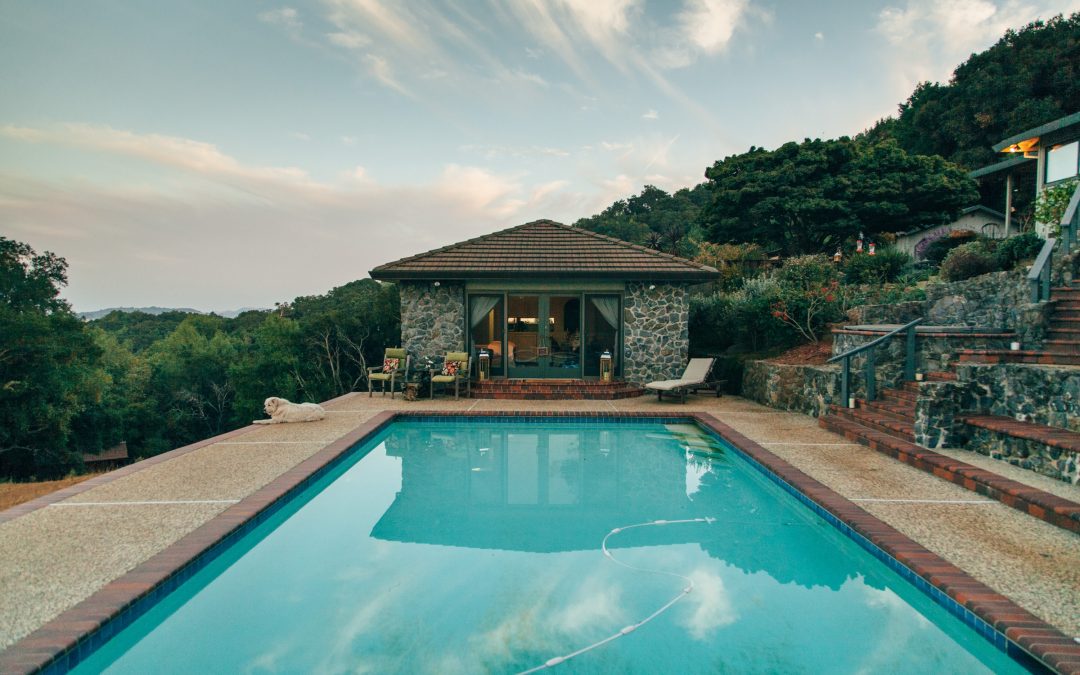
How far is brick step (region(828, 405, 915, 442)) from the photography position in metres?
6.89

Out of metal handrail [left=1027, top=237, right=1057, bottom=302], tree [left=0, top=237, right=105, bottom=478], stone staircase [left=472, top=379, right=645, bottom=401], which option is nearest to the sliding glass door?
stone staircase [left=472, top=379, right=645, bottom=401]

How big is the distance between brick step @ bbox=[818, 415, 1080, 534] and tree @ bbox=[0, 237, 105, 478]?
82.9 feet

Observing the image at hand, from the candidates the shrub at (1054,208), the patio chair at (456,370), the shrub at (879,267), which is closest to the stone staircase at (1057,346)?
the shrub at (1054,208)

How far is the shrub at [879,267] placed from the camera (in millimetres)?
13789

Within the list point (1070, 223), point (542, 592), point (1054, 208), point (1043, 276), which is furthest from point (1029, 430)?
point (1054, 208)

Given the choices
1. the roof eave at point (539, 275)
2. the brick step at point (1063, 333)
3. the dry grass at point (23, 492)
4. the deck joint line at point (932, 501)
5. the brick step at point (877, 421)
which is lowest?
the dry grass at point (23, 492)

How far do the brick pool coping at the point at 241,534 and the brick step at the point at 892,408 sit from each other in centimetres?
265

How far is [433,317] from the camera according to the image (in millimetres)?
12094

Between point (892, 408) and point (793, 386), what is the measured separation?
2289 millimetres

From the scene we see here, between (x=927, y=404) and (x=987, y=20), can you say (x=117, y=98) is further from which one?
(x=987, y=20)

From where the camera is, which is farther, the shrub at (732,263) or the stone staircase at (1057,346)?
the shrub at (732,263)

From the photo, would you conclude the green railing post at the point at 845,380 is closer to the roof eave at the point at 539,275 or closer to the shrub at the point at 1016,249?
the roof eave at the point at 539,275

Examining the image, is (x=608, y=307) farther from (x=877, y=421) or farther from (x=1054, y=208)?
(x=1054, y=208)

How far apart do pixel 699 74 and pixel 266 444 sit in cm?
1518
